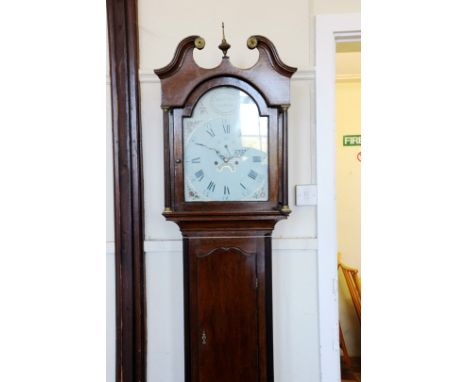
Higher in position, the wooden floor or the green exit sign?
the green exit sign

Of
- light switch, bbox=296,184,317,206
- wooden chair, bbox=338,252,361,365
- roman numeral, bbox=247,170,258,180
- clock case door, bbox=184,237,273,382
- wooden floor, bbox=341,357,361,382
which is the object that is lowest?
wooden floor, bbox=341,357,361,382

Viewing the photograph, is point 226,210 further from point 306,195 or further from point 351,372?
point 351,372

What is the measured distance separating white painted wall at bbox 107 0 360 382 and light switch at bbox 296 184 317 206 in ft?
0.09

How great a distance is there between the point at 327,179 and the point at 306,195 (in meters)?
0.11

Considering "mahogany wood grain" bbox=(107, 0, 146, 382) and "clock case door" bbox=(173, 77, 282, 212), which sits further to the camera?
"mahogany wood grain" bbox=(107, 0, 146, 382)

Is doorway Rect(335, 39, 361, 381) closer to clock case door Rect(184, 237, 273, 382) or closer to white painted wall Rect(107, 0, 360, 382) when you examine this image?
white painted wall Rect(107, 0, 360, 382)

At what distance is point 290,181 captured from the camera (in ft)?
5.01

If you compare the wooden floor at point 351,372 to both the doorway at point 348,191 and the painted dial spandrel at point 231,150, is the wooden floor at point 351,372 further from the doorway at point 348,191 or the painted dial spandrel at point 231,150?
the painted dial spandrel at point 231,150

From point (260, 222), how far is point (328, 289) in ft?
1.54

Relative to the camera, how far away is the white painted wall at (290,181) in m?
1.50

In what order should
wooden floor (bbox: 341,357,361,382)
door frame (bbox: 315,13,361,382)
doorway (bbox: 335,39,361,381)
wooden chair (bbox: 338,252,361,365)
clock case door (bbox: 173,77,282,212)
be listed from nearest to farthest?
clock case door (bbox: 173,77,282,212) < door frame (bbox: 315,13,361,382) < wooden floor (bbox: 341,357,361,382) < wooden chair (bbox: 338,252,361,365) < doorway (bbox: 335,39,361,381)

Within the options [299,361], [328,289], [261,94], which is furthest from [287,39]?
[299,361]

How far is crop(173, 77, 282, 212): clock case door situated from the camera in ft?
4.25

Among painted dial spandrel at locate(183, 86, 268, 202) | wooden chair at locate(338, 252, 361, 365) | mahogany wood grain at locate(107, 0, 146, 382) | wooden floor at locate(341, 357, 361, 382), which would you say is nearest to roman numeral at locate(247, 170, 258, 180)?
painted dial spandrel at locate(183, 86, 268, 202)
